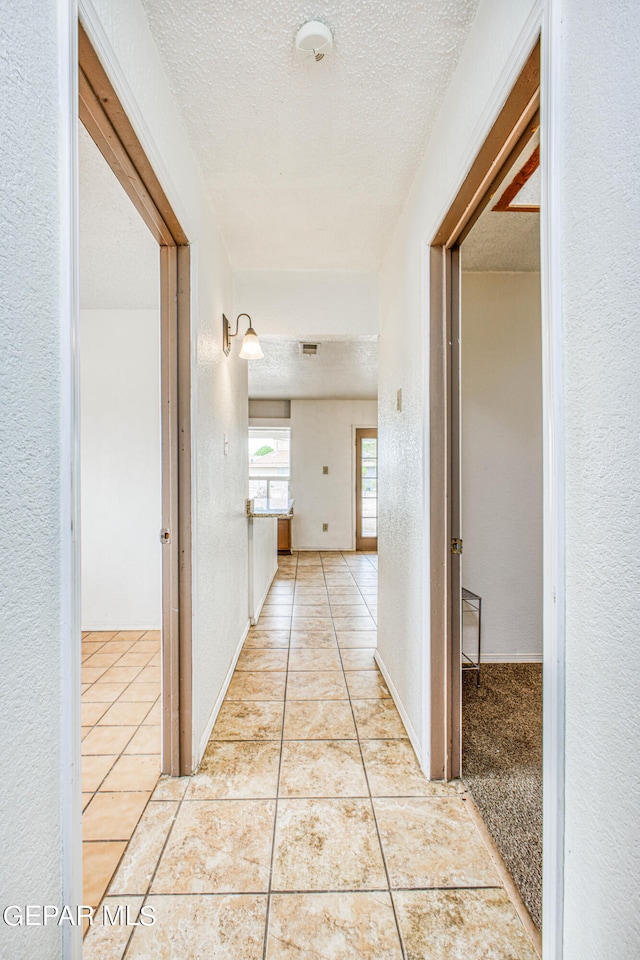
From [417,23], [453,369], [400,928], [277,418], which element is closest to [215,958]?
[400,928]

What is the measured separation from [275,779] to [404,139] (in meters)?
2.45

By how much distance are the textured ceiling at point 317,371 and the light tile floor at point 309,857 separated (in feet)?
7.40

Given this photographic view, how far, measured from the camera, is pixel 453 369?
1711 mm

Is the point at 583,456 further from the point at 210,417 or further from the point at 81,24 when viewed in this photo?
the point at 210,417

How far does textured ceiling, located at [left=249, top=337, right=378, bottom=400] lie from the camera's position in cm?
373

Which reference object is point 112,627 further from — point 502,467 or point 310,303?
point 502,467

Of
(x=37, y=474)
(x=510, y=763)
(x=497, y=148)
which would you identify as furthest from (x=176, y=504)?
(x=510, y=763)

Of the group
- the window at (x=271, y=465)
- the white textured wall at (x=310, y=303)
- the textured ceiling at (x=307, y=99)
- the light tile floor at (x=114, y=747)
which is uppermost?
the textured ceiling at (x=307, y=99)

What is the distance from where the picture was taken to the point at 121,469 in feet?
10.9

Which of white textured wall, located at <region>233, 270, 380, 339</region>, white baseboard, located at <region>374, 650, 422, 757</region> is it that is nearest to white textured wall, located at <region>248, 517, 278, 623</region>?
white baseboard, located at <region>374, 650, 422, 757</region>

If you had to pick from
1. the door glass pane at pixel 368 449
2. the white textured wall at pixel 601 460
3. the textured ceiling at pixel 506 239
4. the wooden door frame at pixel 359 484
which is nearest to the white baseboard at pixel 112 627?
the white textured wall at pixel 601 460

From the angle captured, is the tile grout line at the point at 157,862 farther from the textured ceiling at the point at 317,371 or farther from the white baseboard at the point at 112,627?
the textured ceiling at the point at 317,371

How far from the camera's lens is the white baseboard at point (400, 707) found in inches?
71.0

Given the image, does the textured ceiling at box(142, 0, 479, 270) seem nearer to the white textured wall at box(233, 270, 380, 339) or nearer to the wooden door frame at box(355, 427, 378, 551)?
the white textured wall at box(233, 270, 380, 339)
